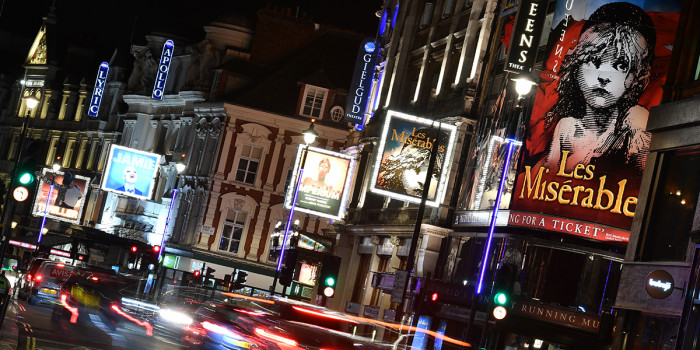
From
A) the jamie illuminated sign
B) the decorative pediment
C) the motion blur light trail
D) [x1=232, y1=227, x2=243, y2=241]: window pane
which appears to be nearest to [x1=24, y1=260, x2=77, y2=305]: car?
the motion blur light trail

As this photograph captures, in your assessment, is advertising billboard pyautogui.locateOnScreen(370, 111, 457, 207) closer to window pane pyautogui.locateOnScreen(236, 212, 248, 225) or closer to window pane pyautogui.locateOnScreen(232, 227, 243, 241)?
window pane pyautogui.locateOnScreen(232, 227, 243, 241)

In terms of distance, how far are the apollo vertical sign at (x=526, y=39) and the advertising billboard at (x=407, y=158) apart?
4746mm

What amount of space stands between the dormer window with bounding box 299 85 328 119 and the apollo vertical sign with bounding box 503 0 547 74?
34.1m

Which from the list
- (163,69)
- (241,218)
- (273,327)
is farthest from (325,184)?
(163,69)

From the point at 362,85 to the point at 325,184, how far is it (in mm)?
7996

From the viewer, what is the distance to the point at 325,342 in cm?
1466

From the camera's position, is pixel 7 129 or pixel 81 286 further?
pixel 7 129

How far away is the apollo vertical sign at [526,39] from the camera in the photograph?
114ft

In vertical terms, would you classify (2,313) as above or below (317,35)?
below

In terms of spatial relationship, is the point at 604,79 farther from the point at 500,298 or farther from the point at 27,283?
the point at 27,283

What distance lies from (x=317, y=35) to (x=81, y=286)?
4184 cm

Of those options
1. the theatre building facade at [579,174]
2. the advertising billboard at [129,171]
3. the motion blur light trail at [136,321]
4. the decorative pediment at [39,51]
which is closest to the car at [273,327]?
the motion blur light trail at [136,321]

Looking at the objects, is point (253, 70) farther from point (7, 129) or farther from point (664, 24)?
point (664, 24)

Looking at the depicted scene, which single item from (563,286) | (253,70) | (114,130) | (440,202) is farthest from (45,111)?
(563,286)
